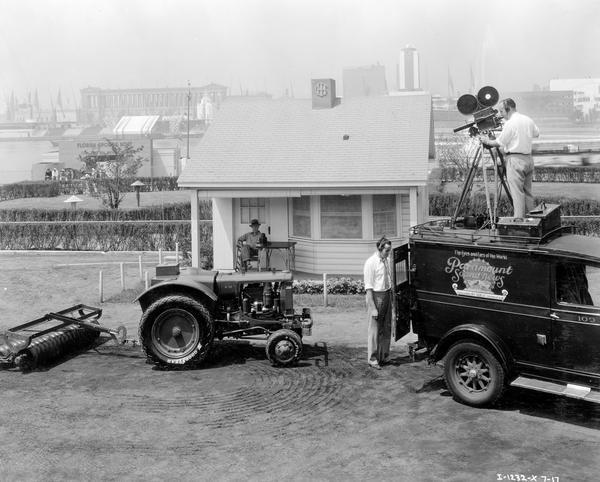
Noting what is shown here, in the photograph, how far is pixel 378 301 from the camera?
11.7 meters

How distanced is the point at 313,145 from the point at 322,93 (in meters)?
2.38

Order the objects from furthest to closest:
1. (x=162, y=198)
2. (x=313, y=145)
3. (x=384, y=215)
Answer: (x=162, y=198)
(x=313, y=145)
(x=384, y=215)

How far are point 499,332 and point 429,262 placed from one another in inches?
51.0

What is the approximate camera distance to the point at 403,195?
1961 cm

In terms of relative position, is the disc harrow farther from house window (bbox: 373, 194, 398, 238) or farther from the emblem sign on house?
the emblem sign on house

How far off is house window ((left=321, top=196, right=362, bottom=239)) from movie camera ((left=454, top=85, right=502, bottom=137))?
27.5 feet

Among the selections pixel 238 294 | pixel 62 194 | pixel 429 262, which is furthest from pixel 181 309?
pixel 62 194

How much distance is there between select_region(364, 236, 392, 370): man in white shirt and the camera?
Result: 1159 cm

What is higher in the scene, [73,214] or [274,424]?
[73,214]

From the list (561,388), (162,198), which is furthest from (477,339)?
(162,198)

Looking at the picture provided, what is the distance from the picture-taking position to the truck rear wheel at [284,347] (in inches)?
457

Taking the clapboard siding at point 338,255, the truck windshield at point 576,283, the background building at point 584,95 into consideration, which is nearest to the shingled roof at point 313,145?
the clapboard siding at point 338,255

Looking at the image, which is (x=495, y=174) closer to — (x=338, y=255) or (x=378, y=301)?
(x=378, y=301)

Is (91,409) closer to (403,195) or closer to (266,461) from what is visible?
(266,461)
